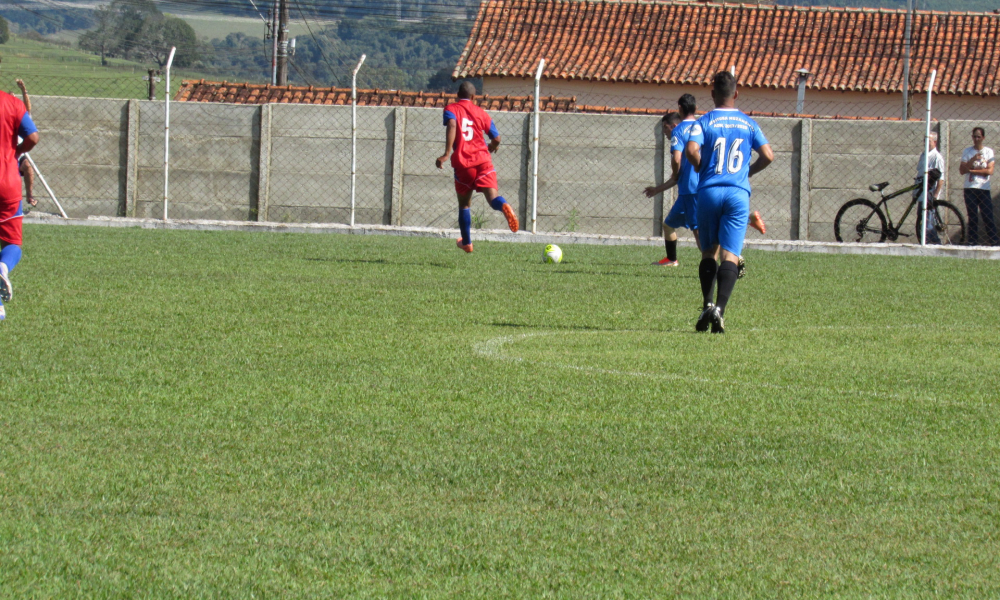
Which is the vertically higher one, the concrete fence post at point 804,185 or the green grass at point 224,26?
the green grass at point 224,26

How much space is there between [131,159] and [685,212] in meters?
11.5

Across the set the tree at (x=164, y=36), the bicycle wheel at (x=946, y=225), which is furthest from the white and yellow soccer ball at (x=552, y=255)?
the tree at (x=164, y=36)

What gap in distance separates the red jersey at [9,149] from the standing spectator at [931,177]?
13.2 metres

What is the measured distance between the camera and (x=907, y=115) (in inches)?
1150

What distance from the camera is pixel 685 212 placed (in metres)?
12.4

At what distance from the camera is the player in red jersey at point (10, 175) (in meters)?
7.73

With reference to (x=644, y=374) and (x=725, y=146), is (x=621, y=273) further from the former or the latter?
(x=644, y=374)

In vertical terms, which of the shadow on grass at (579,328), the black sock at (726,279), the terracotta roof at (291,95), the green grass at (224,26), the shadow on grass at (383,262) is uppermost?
the green grass at (224,26)

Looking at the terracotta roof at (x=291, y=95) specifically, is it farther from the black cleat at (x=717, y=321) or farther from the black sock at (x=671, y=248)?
the black cleat at (x=717, y=321)

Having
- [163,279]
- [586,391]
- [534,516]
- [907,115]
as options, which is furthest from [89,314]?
[907,115]

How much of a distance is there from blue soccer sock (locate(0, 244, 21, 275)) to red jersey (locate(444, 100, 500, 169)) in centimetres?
560

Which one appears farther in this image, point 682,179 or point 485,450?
point 682,179

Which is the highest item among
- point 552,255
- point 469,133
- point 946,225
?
point 469,133

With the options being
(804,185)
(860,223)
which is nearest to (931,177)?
(860,223)
